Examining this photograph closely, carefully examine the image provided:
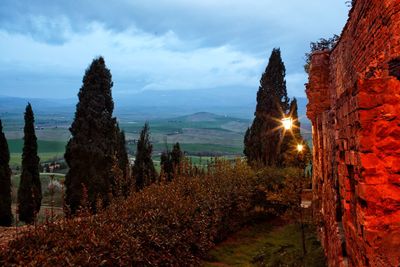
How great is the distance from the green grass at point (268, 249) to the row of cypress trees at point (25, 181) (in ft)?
30.3

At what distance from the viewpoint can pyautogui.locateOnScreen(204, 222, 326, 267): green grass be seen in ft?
35.6

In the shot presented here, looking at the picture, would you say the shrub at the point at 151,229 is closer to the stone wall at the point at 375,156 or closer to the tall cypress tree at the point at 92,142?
the stone wall at the point at 375,156

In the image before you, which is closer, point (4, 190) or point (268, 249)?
point (268, 249)

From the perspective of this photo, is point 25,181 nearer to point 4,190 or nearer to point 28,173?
point 28,173

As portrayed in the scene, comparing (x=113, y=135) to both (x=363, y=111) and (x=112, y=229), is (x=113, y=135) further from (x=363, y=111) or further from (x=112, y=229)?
(x=363, y=111)

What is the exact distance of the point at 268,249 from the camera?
13562 mm

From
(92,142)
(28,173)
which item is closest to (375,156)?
(92,142)

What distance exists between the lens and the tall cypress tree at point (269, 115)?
2631cm

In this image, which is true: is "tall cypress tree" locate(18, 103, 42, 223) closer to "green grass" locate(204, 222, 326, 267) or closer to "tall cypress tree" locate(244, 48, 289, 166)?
"green grass" locate(204, 222, 326, 267)

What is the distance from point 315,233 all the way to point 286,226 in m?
3.49

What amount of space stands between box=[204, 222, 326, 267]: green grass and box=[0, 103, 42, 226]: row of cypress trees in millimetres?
9238

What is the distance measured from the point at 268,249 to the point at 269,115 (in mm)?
14505

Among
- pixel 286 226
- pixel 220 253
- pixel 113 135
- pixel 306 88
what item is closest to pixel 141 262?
pixel 220 253

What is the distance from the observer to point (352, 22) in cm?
725
